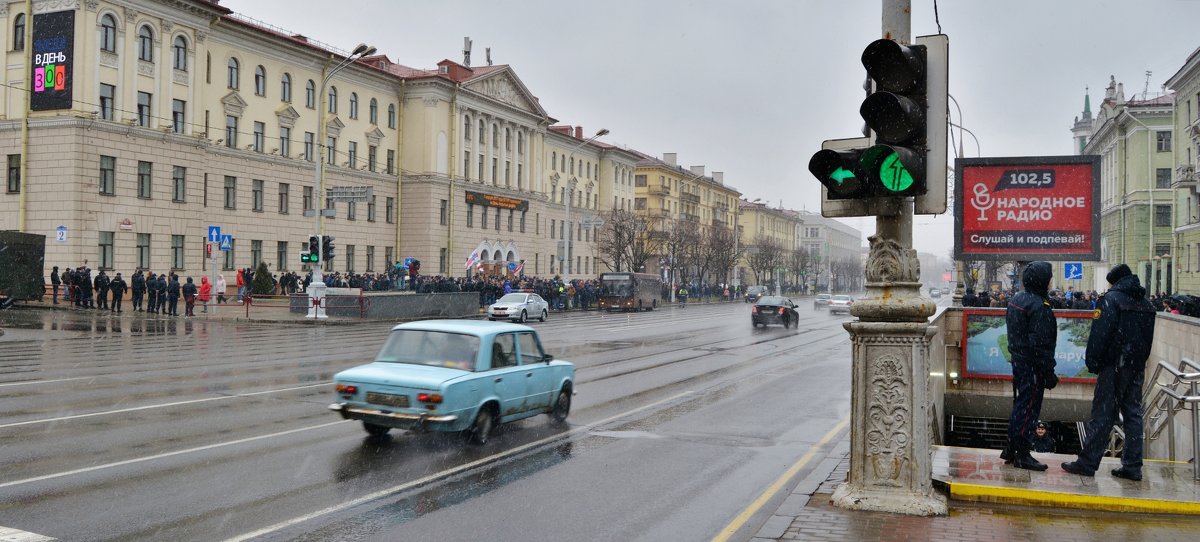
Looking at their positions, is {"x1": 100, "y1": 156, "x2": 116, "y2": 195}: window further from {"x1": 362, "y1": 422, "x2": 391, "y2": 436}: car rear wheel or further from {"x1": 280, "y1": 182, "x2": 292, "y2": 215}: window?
{"x1": 362, "y1": 422, "x2": 391, "y2": 436}: car rear wheel

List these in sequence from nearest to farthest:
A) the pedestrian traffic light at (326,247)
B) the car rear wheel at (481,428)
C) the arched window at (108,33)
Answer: the car rear wheel at (481,428), the pedestrian traffic light at (326,247), the arched window at (108,33)

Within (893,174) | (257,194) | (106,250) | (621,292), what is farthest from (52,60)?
(893,174)

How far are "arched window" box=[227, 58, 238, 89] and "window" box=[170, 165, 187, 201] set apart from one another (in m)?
7.08

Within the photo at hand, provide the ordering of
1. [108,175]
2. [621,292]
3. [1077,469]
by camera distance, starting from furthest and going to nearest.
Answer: [621,292], [108,175], [1077,469]

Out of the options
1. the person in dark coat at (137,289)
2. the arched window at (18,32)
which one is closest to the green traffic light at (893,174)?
the person in dark coat at (137,289)

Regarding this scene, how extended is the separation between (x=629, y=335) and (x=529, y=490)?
927 inches

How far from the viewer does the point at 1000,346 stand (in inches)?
661

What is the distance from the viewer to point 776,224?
6245 inches

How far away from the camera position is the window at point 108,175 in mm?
41875

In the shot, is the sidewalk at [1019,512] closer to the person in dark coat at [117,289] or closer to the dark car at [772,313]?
the dark car at [772,313]

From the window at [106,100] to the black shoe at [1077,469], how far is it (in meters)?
43.1

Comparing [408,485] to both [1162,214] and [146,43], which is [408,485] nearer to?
[146,43]

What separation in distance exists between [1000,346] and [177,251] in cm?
4026

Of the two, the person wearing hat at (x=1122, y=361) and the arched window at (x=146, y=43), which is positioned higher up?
the arched window at (x=146, y=43)
